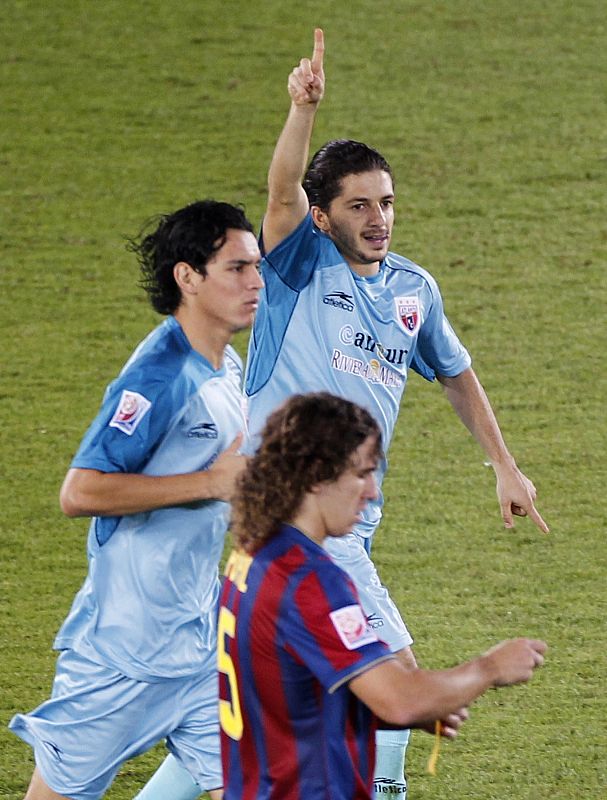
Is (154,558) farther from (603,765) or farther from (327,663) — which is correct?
(603,765)

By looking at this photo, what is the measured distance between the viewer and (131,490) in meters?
3.02

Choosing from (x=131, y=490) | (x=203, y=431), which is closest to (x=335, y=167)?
(x=203, y=431)

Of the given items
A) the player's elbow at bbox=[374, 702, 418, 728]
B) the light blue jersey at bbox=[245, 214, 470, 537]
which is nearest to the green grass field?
Result: the light blue jersey at bbox=[245, 214, 470, 537]

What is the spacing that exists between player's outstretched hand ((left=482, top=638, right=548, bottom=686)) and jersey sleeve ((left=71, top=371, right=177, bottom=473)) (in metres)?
0.98

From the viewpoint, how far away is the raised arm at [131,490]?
3.01 metres

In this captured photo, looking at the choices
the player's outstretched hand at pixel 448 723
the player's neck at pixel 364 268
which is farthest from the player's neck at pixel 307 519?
the player's neck at pixel 364 268

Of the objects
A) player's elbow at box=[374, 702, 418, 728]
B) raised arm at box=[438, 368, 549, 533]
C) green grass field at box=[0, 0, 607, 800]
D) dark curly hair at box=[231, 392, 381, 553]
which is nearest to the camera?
player's elbow at box=[374, 702, 418, 728]

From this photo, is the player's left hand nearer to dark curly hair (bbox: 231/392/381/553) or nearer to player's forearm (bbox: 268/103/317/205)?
dark curly hair (bbox: 231/392/381/553)

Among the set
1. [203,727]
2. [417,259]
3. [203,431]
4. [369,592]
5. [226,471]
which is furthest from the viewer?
[417,259]

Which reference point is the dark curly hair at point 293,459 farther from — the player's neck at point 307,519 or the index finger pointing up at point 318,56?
the index finger pointing up at point 318,56

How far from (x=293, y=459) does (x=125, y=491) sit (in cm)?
71

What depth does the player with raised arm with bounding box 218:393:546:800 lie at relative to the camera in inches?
91.8

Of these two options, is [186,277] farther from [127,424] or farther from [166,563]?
[166,563]

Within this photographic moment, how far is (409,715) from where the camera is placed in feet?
7.57
